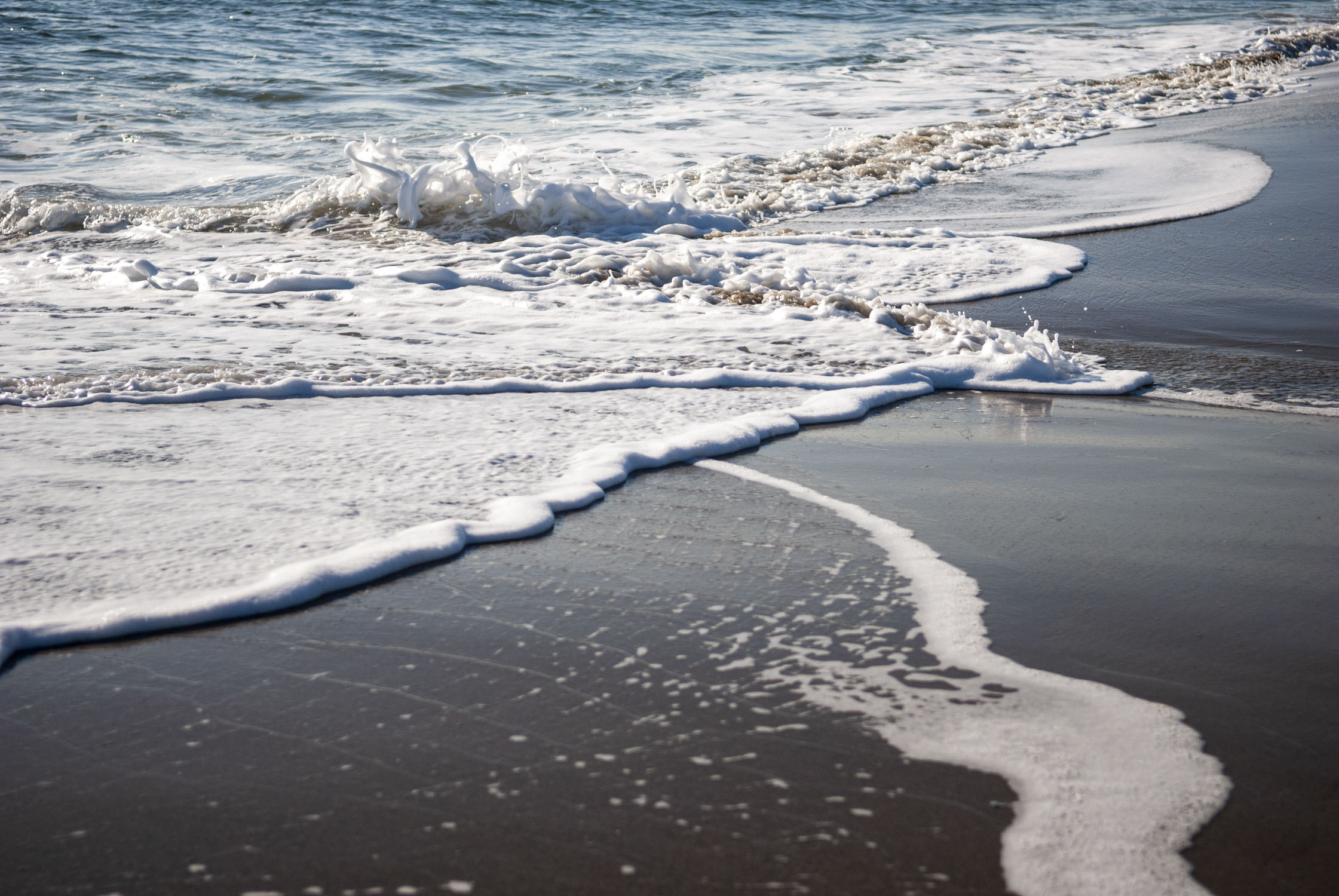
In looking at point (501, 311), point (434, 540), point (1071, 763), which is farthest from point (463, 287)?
point (1071, 763)

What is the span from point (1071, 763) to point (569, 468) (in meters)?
1.71

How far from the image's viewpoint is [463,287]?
5.81 m

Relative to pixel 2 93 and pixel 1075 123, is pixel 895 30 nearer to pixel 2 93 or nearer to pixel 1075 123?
pixel 1075 123

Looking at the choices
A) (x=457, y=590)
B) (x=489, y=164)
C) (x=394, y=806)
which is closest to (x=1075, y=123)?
(x=489, y=164)

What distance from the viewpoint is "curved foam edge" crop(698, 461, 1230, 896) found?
5.02ft

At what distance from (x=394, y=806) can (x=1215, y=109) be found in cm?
1209

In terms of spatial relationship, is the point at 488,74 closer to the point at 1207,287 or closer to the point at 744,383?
the point at 1207,287

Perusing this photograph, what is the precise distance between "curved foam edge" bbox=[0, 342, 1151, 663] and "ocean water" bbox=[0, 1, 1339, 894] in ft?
0.04

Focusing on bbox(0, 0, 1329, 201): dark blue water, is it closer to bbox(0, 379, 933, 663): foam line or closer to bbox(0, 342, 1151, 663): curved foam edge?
bbox(0, 342, 1151, 663): curved foam edge

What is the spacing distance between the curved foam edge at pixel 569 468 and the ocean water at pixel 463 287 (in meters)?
0.01

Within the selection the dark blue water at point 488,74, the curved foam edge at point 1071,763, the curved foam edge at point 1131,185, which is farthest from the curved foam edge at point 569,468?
the dark blue water at point 488,74

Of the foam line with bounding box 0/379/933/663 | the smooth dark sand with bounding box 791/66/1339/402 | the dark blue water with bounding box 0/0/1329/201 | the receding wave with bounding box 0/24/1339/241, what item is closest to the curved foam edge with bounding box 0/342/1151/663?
the foam line with bounding box 0/379/933/663

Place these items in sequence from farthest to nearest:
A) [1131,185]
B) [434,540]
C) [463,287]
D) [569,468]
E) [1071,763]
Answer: [1131,185] < [463,287] < [569,468] < [434,540] < [1071,763]

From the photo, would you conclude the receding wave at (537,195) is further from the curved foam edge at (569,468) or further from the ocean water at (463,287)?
the curved foam edge at (569,468)
